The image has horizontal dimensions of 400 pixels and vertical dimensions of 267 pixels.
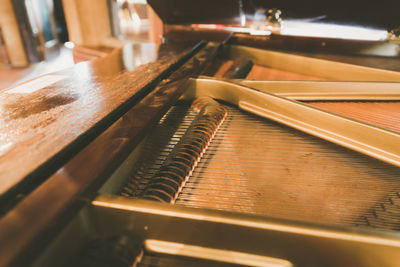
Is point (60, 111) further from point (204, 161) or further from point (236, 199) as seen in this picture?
point (236, 199)

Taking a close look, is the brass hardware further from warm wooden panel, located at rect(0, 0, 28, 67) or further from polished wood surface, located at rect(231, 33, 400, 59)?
warm wooden panel, located at rect(0, 0, 28, 67)

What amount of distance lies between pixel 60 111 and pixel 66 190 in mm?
461

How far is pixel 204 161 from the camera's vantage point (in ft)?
3.83

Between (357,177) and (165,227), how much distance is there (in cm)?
90

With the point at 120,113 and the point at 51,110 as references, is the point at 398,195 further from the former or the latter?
the point at 51,110

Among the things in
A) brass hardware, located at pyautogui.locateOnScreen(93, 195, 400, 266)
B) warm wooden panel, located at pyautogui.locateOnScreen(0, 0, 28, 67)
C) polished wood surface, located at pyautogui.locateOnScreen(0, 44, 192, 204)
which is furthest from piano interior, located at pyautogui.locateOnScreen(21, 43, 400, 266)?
warm wooden panel, located at pyautogui.locateOnScreen(0, 0, 28, 67)

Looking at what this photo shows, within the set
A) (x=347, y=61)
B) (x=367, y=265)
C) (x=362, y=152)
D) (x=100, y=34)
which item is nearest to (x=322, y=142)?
(x=362, y=152)

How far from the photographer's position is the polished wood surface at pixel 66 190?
48 cm

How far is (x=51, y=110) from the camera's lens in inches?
37.9

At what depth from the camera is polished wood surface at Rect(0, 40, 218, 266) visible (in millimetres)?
484

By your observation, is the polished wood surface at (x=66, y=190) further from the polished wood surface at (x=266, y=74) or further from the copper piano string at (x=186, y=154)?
the polished wood surface at (x=266, y=74)

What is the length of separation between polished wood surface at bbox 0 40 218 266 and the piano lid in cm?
203

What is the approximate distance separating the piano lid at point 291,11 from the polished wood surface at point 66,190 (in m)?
2.03

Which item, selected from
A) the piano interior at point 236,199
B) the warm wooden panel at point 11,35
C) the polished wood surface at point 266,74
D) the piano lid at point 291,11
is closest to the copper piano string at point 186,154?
the piano interior at point 236,199
